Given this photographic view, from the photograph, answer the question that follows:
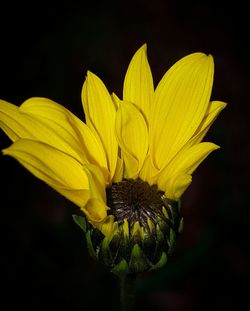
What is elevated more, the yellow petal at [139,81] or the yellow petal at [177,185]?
the yellow petal at [139,81]

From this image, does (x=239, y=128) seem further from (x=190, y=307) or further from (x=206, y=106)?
(x=206, y=106)

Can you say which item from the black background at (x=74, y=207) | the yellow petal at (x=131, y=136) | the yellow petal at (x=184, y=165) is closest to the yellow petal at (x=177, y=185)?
the yellow petal at (x=184, y=165)

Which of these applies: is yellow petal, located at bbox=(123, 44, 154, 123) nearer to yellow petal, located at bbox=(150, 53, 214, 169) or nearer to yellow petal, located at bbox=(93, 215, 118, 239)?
yellow petal, located at bbox=(150, 53, 214, 169)

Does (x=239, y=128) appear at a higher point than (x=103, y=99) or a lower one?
lower

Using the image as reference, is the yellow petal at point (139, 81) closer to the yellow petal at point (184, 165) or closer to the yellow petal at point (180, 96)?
the yellow petal at point (180, 96)

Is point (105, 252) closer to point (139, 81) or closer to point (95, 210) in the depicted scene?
point (95, 210)

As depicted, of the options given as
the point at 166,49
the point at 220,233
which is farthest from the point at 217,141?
the point at 166,49
